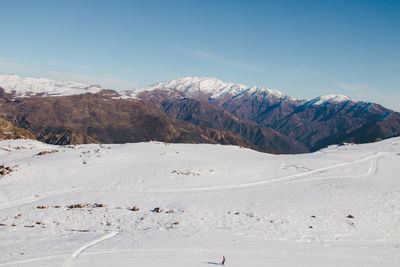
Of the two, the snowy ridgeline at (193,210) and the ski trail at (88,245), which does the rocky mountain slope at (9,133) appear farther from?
the ski trail at (88,245)

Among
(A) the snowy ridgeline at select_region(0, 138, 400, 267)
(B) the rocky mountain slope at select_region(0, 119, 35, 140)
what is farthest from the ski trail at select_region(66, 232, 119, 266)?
(B) the rocky mountain slope at select_region(0, 119, 35, 140)

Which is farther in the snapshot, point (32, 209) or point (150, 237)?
point (32, 209)

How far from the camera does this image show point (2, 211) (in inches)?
958

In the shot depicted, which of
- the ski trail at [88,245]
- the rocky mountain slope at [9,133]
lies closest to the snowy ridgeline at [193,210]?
the ski trail at [88,245]

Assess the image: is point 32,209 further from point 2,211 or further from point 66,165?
point 66,165

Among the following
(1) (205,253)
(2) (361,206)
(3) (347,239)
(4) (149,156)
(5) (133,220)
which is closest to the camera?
(1) (205,253)

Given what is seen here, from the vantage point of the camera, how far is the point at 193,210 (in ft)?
78.1

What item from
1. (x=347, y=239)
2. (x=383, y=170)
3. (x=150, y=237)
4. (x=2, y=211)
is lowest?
(x=2, y=211)

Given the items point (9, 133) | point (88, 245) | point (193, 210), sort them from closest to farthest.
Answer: point (88, 245), point (193, 210), point (9, 133)

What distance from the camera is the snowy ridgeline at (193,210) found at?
1586 cm

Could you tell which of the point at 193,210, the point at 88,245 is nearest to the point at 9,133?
the point at 193,210

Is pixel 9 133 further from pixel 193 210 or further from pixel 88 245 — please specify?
pixel 88 245

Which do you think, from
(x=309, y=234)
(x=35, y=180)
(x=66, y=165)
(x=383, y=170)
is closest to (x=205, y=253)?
(x=309, y=234)

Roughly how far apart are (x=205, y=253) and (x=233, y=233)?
151 inches
